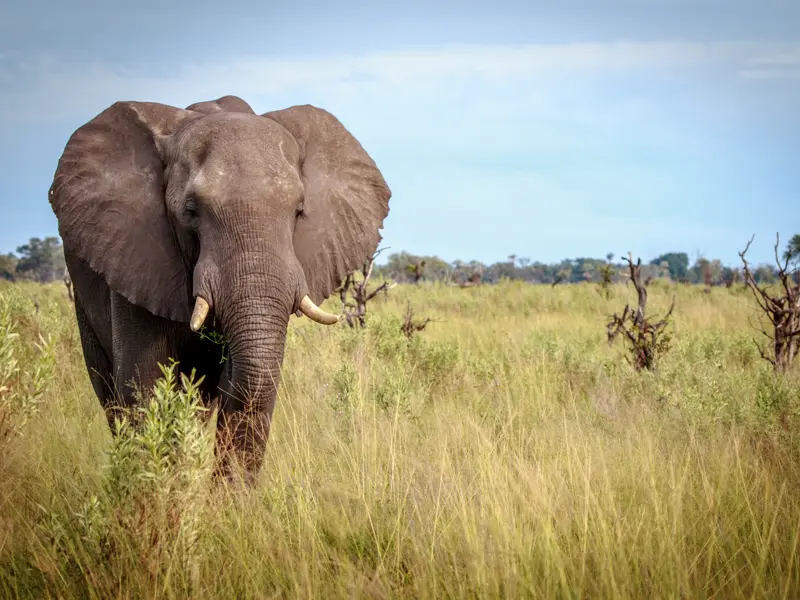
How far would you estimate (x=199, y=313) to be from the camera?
432 centimetres

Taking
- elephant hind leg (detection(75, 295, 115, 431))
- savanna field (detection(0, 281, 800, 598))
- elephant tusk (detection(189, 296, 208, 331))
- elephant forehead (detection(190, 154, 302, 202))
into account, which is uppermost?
elephant forehead (detection(190, 154, 302, 202))

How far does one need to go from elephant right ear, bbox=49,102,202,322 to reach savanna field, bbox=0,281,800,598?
615mm

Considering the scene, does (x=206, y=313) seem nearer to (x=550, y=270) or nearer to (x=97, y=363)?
(x=97, y=363)

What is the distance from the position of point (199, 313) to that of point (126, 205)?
1010mm

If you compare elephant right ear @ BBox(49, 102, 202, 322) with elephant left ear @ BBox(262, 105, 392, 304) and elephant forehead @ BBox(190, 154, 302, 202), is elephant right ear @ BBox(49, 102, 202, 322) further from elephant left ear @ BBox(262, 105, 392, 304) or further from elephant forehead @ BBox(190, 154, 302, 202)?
elephant left ear @ BBox(262, 105, 392, 304)

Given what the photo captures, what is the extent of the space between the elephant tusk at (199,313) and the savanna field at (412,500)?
587 millimetres

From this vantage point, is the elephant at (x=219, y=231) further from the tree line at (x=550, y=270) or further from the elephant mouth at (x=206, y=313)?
the tree line at (x=550, y=270)

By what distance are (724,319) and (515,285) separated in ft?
21.7

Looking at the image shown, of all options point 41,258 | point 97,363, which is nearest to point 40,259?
point 41,258

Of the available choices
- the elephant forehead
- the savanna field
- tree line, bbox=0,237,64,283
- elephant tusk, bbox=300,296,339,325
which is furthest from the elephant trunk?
tree line, bbox=0,237,64,283

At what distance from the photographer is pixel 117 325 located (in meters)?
5.06

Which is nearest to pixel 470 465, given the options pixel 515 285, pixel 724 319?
pixel 724 319

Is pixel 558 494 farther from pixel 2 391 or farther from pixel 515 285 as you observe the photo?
pixel 515 285

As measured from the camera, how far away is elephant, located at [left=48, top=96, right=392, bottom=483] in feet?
14.5
